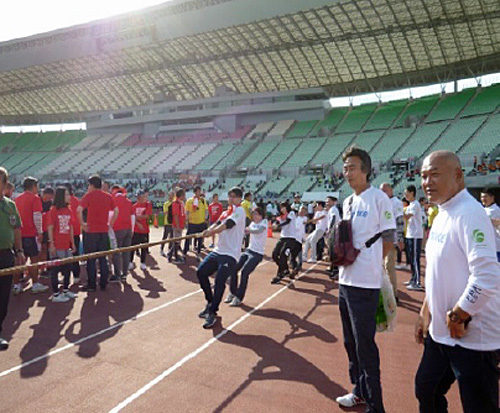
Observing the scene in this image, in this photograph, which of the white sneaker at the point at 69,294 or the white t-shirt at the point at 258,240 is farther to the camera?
the white t-shirt at the point at 258,240

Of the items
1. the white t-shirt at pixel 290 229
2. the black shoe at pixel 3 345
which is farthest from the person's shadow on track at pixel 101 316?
the white t-shirt at pixel 290 229

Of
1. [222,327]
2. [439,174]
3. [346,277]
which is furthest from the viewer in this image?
[222,327]

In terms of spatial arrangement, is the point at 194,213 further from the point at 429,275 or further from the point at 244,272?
the point at 429,275

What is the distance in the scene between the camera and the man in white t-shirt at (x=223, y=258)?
19.4ft

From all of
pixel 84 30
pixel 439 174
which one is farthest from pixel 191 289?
pixel 84 30

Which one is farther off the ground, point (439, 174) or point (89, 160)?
point (89, 160)

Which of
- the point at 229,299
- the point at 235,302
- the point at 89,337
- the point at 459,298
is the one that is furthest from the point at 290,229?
the point at 459,298

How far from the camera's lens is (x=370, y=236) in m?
3.18

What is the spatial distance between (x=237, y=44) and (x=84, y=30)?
16958 mm

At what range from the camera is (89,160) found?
166ft

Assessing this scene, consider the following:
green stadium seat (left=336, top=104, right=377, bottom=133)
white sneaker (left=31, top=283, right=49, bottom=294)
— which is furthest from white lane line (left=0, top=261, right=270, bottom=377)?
green stadium seat (left=336, top=104, right=377, bottom=133)

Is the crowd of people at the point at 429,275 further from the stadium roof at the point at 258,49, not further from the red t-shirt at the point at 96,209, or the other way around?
the stadium roof at the point at 258,49

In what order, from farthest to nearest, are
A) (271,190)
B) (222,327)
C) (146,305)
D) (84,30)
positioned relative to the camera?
(84,30)
(271,190)
(146,305)
(222,327)

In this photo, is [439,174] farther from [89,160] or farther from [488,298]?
[89,160]
